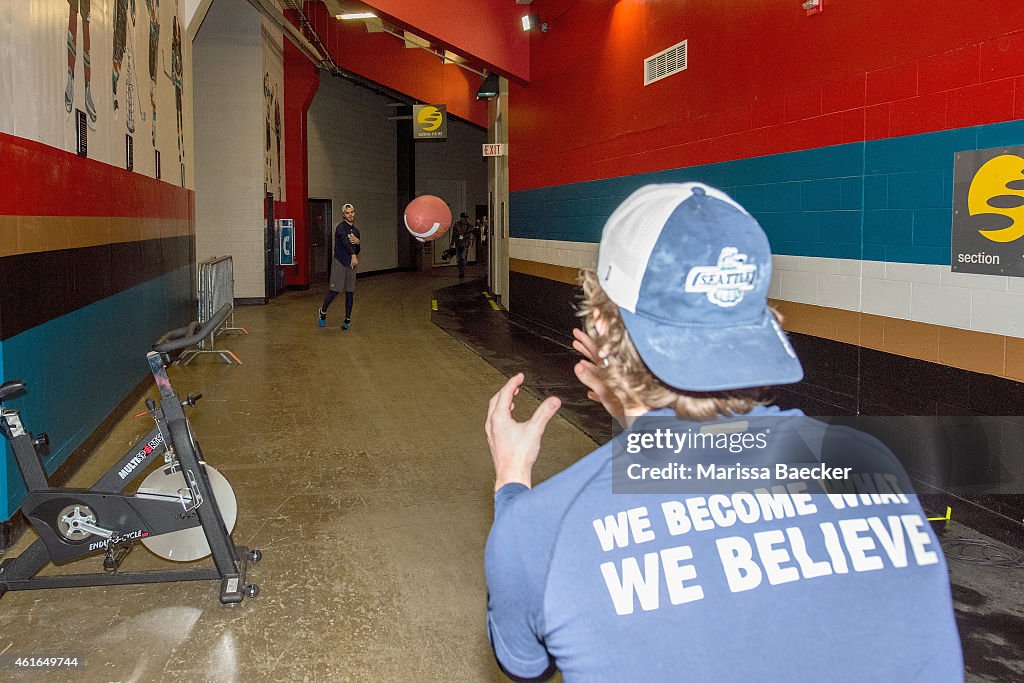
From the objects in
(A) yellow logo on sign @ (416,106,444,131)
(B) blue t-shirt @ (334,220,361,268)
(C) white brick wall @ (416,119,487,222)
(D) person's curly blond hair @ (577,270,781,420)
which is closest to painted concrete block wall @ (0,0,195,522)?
(B) blue t-shirt @ (334,220,361,268)

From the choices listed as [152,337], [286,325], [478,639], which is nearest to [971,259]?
[478,639]

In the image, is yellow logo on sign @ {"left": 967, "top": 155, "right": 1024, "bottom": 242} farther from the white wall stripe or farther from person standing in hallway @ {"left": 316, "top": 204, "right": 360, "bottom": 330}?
person standing in hallway @ {"left": 316, "top": 204, "right": 360, "bottom": 330}

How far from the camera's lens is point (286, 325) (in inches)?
510

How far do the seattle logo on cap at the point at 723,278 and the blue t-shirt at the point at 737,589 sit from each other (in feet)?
0.61

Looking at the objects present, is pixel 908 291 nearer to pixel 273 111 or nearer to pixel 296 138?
pixel 273 111

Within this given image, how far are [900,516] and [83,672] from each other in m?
2.95

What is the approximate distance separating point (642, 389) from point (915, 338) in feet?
14.1

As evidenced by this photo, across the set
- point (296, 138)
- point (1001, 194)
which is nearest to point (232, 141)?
point (296, 138)

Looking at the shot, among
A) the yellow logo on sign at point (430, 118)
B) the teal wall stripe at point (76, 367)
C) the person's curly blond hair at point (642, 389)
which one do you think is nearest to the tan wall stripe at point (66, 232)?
the teal wall stripe at point (76, 367)

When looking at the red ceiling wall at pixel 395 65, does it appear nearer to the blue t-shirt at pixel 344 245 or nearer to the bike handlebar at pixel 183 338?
the blue t-shirt at pixel 344 245

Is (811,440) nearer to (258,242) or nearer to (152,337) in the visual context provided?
(152,337)

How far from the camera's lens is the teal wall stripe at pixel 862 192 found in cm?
455

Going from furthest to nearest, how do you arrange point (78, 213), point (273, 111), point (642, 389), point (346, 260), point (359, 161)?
point (359, 161) < point (273, 111) < point (346, 260) < point (78, 213) < point (642, 389)

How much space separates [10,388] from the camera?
131 inches
